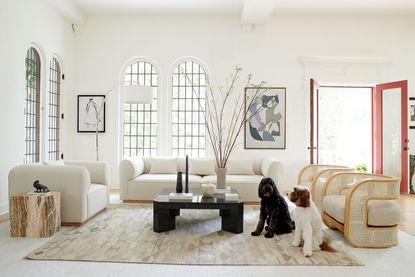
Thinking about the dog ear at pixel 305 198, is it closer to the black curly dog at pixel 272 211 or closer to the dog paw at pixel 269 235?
the black curly dog at pixel 272 211

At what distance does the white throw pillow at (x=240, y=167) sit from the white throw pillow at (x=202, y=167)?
0.28 metres

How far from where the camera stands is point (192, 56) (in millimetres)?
6891

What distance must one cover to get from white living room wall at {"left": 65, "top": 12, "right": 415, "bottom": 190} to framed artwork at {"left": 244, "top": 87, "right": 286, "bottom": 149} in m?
0.14

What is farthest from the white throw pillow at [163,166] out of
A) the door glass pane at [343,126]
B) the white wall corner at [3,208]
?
the door glass pane at [343,126]

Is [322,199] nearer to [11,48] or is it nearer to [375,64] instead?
[375,64]

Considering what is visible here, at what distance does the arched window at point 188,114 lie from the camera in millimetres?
7008

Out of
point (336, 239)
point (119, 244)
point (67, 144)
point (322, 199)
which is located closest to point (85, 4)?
point (67, 144)

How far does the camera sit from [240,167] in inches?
232

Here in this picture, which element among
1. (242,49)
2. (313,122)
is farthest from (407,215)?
(242,49)

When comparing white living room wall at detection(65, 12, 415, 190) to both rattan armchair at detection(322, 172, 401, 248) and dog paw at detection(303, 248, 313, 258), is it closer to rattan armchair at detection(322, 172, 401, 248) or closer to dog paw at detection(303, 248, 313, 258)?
rattan armchair at detection(322, 172, 401, 248)

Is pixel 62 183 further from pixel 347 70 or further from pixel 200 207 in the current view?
pixel 347 70

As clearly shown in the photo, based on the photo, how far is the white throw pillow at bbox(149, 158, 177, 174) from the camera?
5910 millimetres

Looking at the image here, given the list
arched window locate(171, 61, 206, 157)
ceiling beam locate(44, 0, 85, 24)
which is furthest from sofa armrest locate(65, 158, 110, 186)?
ceiling beam locate(44, 0, 85, 24)

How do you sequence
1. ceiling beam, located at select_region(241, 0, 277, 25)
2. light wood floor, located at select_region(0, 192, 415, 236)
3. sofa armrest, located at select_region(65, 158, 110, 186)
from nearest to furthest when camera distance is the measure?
light wood floor, located at select_region(0, 192, 415, 236) → sofa armrest, located at select_region(65, 158, 110, 186) → ceiling beam, located at select_region(241, 0, 277, 25)
